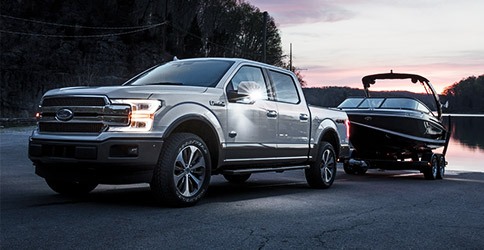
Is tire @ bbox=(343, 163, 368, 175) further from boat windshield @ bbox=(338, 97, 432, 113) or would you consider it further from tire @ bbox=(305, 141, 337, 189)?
tire @ bbox=(305, 141, 337, 189)

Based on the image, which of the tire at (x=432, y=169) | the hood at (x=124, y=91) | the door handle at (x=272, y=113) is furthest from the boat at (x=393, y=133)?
the hood at (x=124, y=91)

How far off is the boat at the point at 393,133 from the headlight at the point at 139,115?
29.8 feet

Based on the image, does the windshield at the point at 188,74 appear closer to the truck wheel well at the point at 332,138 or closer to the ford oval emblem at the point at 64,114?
the ford oval emblem at the point at 64,114

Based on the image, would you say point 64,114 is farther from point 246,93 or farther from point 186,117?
point 246,93

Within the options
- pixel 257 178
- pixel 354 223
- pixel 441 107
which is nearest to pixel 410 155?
pixel 441 107

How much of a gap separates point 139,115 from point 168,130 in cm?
40

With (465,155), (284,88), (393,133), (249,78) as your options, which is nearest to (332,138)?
(284,88)

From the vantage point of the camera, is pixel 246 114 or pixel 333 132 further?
pixel 333 132

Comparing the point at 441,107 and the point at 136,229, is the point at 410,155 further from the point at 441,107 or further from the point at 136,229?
the point at 136,229

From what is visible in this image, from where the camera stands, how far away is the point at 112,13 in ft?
227

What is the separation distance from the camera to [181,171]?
23.0 ft

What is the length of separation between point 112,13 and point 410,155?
196 feet

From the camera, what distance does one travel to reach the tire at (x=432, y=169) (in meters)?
14.5

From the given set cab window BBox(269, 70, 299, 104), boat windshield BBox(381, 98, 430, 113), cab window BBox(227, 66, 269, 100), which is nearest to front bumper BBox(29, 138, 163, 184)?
cab window BBox(227, 66, 269, 100)
